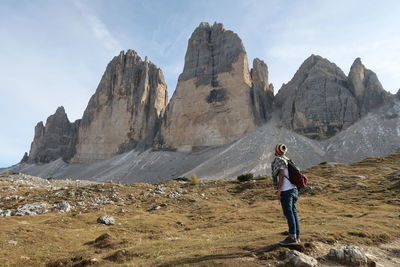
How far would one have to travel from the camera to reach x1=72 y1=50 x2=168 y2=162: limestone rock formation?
112 metres

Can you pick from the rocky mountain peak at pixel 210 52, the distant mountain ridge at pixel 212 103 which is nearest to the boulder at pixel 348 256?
the distant mountain ridge at pixel 212 103

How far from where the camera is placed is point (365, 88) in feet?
277

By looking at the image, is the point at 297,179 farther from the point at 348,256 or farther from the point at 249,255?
the point at 249,255

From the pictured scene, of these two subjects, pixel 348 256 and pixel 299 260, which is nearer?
pixel 299 260

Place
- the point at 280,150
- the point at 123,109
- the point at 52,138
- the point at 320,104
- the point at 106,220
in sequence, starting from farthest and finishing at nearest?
the point at 52,138, the point at 123,109, the point at 320,104, the point at 106,220, the point at 280,150

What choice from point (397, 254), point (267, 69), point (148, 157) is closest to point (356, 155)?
point (267, 69)

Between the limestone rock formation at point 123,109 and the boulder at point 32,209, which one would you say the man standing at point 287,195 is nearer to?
the boulder at point 32,209

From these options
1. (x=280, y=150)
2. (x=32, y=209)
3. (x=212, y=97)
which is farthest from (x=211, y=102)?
(x=280, y=150)

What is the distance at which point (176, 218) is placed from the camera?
2011cm

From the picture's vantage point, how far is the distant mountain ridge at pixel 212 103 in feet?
273

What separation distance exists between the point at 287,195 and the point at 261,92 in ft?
298

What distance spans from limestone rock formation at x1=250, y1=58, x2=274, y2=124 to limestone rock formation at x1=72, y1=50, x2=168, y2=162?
3468 centimetres

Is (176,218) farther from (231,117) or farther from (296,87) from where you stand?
(296,87)

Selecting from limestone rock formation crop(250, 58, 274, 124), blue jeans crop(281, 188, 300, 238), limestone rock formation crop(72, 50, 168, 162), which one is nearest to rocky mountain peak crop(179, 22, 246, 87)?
limestone rock formation crop(250, 58, 274, 124)
